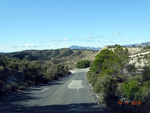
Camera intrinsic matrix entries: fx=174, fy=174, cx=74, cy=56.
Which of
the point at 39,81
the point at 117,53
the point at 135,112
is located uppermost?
the point at 117,53

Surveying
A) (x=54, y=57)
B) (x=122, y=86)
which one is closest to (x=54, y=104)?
(x=122, y=86)

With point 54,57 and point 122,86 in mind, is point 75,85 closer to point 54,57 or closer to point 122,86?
point 122,86

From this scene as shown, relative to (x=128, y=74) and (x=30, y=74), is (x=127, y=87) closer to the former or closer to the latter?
(x=128, y=74)

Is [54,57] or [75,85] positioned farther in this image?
[54,57]

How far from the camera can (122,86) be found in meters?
15.7

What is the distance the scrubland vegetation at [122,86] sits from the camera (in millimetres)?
9422

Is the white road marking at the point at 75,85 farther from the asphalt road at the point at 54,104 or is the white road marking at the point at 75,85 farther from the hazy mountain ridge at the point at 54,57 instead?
the hazy mountain ridge at the point at 54,57

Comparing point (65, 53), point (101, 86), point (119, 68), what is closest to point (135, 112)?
point (101, 86)

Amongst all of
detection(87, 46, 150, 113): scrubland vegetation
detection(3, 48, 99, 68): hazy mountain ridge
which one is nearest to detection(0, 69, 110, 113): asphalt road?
detection(87, 46, 150, 113): scrubland vegetation

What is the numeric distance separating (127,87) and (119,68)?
9649 millimetres

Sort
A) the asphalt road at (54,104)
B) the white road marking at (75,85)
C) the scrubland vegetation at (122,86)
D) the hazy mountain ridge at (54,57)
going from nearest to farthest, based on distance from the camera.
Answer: the scrubland vegetation at (122,86)
the asphalt road at (54,104)
the white road marking at (75,85)
the hazy mountain ridge at (54,57)

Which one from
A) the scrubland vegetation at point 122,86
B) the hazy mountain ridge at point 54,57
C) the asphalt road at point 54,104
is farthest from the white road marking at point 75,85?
the hazy mountain ridge at point 54,57

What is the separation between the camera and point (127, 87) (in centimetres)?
1309

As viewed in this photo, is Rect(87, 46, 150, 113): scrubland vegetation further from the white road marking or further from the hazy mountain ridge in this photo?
the hazy mountain ridge
